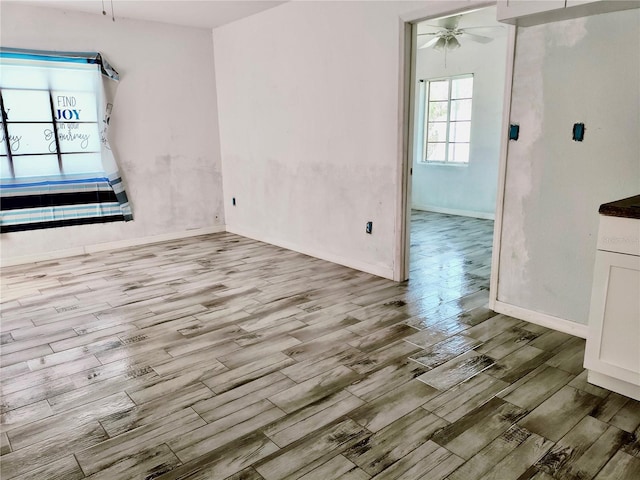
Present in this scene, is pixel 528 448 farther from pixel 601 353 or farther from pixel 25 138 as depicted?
pixel 25 138

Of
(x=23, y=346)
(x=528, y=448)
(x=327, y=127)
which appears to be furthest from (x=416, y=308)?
(x=23, y=346)

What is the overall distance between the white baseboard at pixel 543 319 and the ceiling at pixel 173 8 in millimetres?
3603

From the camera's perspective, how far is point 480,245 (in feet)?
17.4

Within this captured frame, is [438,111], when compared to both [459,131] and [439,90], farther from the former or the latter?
[459,131]

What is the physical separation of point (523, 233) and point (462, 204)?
4.26 meters

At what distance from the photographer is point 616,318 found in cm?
215

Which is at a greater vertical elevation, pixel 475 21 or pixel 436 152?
pixel 475 21

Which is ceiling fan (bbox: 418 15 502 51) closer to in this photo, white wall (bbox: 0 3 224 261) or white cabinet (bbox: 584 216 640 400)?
white wall (bbox: 0 3 224 261)

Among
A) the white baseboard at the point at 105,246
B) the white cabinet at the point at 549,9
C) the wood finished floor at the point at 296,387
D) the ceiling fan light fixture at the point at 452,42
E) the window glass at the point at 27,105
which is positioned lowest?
the wood finished floor at the point at 296,387

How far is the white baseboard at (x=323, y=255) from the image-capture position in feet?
13.8

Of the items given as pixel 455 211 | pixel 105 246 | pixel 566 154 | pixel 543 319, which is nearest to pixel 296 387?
pixel 543 319

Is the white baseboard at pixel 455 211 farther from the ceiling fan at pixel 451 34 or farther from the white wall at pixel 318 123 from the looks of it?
the white wall at pixel 318 123

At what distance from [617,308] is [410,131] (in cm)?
219

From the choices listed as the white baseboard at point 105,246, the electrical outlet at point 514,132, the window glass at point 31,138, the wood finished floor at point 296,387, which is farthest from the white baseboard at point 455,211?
the window glass at point 31,138
